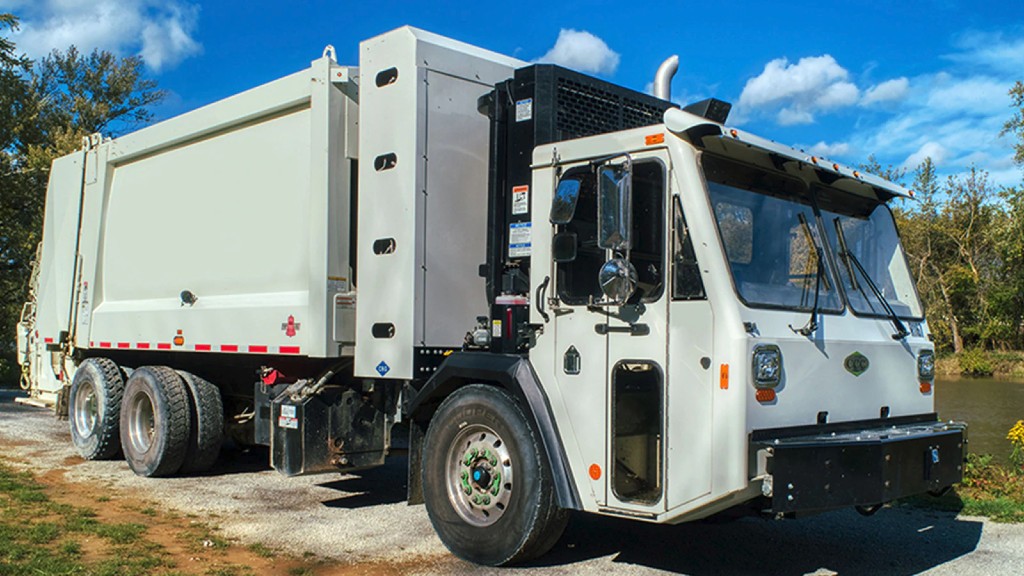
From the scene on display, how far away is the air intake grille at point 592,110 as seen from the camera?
232 inches

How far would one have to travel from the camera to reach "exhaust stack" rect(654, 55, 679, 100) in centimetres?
683

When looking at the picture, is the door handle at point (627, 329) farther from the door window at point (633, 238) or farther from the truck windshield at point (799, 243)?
the truck windshield at point (799, 243)

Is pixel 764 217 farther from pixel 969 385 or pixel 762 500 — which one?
pixel 969 385

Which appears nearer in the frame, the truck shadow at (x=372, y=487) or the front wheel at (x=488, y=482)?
the front wheel at (x=488, y=482)

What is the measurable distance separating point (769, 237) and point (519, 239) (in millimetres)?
1523

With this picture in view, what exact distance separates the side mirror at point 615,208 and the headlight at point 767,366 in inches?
33.3

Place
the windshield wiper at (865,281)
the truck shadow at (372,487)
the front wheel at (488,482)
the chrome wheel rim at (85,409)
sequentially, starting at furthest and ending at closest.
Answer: the chrome wheel rim at (85,409)
the truck shadow at (372,487)
the windshield wiper at (865,281)
the front wheel at (488,482)

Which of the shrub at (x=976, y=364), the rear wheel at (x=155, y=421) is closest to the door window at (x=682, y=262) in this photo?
the rear wheel at (x=155, y=421)

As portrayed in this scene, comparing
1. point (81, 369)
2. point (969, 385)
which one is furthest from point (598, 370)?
point (969, 385)

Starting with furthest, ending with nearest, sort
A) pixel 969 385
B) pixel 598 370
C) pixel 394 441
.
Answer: pixel 969 385, pixel 394 441, pixel 598 370

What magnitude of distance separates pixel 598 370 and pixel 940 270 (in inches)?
1675

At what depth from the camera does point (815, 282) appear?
17.1 feet

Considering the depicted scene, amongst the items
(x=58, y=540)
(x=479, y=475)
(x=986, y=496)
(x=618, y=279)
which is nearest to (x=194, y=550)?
(x=58, y=540)

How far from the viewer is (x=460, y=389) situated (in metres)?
5.80
